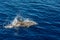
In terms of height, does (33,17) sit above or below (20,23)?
above

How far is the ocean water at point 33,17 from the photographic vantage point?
26.3 meters

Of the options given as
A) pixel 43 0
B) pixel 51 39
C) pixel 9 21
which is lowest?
pixel 51 39

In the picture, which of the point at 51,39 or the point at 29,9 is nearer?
the point at 51,39

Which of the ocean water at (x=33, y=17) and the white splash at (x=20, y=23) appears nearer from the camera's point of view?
the ocean water at (x=33, y=17)

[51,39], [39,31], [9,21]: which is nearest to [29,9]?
[9,21]

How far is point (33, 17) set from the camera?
103 feet

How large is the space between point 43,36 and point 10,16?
7735 mm

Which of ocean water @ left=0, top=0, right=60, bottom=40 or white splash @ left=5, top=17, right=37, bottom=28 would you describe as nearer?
ocean water @ left=0, top=0, right=60, bottom=40

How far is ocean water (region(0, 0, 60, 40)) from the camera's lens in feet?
86.3

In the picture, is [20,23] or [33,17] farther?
[33,17]

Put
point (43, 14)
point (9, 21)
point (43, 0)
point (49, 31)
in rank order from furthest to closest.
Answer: point (43, 0), point (43, 14), point (9, 21), point (49, 31)

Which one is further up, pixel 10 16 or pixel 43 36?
pixel 10 16

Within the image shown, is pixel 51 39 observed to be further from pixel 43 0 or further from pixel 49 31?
pixel 43 0

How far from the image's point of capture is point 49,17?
31.3m
